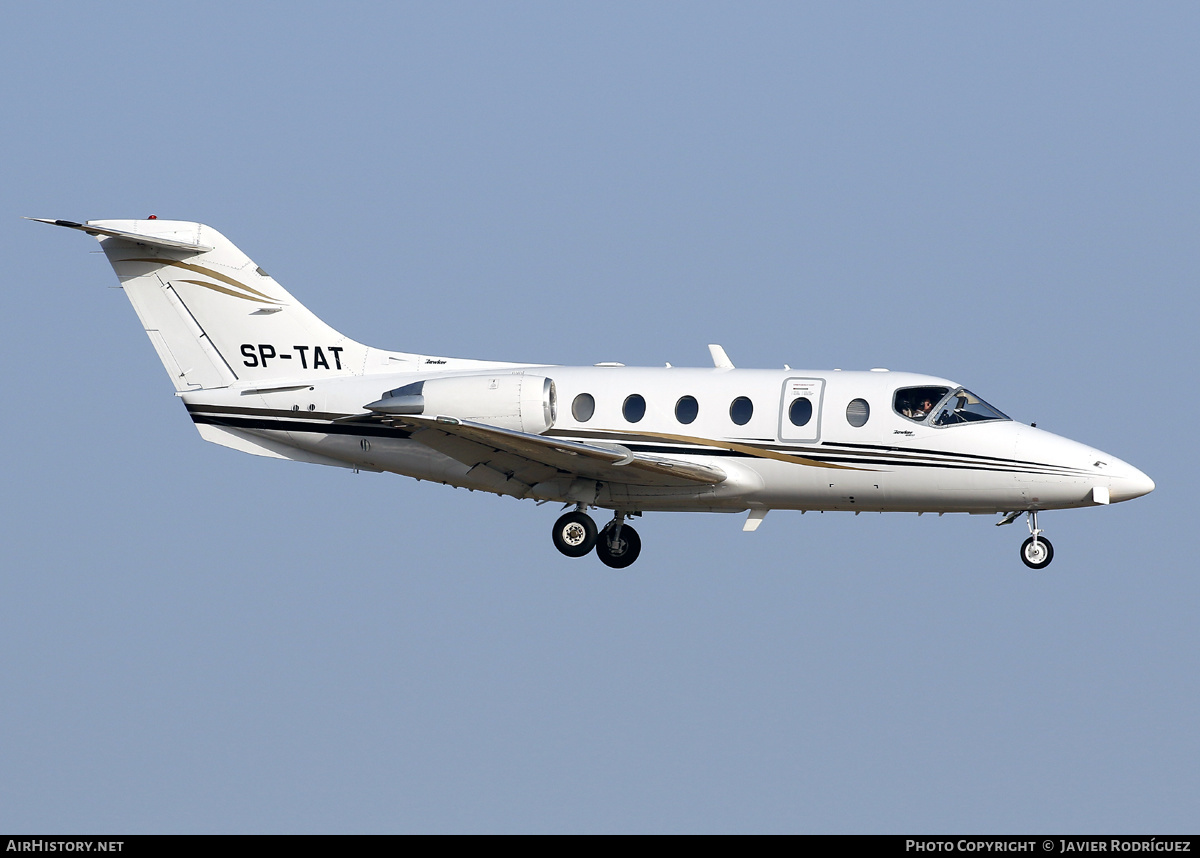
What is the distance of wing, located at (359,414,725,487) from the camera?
81.7 feet

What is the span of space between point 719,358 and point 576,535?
385 centimetres

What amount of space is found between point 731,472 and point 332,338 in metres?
7.56

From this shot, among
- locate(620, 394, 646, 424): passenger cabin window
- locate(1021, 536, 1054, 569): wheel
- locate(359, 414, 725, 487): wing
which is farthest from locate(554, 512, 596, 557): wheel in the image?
locate(1021, 536, 1054, 569): wheel

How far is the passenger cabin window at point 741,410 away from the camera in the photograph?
25.8m

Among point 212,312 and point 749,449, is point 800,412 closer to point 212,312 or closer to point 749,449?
point 749,449

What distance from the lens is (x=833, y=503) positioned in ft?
84.9

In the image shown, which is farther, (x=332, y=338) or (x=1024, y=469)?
(x=332, y=338)

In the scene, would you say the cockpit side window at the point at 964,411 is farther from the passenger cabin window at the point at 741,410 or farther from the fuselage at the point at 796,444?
the passenger cabin window at the point at 741,410

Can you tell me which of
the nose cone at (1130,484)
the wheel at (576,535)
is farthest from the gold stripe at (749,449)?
the nose cone at (1130,484)

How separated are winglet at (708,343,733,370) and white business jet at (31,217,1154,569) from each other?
32 mm

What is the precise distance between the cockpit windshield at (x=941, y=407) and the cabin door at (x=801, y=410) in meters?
1.25

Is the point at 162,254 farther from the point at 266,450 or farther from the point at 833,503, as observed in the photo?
the point at 833,503

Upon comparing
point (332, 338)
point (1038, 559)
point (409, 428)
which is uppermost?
point (332, 338)

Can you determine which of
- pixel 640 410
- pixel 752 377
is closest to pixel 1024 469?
pixel 752 377
